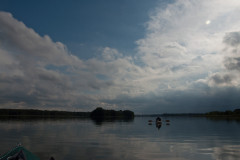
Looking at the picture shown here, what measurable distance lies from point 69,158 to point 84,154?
232 centimetres

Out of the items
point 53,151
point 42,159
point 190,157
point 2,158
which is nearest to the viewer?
point 2,158

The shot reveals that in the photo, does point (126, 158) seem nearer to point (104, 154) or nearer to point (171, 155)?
point (104, 154)

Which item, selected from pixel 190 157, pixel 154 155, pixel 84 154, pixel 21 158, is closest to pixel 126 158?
pixel 154 155

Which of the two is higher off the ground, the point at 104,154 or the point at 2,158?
the point at 2,158

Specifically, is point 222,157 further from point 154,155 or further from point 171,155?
point 154,155

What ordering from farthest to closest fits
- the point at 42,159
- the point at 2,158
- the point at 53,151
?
1. the point at 53,151
2. the point at 42,159
3. the point at 2,158

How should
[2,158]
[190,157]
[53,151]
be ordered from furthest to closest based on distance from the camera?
[53,151] < [190,157] < [2,158]

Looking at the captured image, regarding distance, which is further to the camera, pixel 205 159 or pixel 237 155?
pixel 237 155

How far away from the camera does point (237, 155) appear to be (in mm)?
22922

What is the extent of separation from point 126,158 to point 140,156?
6.35 feet

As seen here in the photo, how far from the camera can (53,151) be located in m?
24.0

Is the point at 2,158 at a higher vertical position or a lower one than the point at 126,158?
higher

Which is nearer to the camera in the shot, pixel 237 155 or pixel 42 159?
pixel 42 159

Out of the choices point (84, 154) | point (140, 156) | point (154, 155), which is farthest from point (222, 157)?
point (84, 154)
